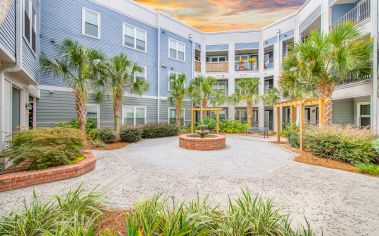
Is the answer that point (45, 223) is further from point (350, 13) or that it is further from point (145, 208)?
point (350, 13)

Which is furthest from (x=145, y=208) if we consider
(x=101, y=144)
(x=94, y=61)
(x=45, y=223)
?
(x=94, y=61)

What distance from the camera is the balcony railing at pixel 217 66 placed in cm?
2231

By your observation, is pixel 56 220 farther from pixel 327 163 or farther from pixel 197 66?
pixel 197 66

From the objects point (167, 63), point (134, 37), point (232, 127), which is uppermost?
point (134, 37)

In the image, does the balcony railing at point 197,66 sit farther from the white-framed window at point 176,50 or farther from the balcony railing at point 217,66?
the white-framed window at point 176,50

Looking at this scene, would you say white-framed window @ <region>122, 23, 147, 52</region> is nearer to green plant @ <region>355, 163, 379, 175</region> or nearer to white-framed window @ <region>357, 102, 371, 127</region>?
green plant @ <region>355, 163, 379, 175</region>

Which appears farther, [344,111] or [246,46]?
[246,46]

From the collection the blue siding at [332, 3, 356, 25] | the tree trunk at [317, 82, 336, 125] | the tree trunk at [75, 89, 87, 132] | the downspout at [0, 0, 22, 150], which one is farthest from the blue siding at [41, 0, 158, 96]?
the blue siding at [332, 3, 356, 25]

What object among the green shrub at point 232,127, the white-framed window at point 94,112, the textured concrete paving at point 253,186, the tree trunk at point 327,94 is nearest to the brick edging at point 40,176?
the textured concrete paving at point 253,186

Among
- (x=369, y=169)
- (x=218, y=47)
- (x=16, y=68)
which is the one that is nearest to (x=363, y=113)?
(x=369, y=169)

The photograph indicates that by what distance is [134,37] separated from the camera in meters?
16.3

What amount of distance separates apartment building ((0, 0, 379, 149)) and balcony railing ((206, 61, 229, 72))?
12cm

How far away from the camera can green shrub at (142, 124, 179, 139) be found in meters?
14.7

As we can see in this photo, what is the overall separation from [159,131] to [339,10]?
1502 centimetres
